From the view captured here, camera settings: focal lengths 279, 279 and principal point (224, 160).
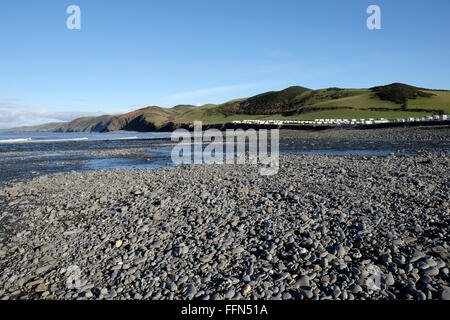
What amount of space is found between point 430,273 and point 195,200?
833 centimetres

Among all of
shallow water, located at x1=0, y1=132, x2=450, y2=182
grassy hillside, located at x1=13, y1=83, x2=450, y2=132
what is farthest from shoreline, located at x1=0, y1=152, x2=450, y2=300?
grassy hillside, located at x1=13, y1=83, x2=450, y2=132

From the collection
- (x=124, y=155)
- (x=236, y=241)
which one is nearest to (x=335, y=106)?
(x=124, y=155)

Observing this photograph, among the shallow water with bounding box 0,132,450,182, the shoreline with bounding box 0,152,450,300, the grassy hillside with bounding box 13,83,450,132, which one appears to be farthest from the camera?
the grassy hillside with bounding box 13,83,450,132

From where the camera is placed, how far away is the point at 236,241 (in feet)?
26.9

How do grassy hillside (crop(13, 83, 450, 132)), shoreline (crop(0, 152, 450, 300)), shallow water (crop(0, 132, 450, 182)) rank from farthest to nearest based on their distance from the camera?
grassy hillside (crop(13, 83, 450, 132))
shallow water (crop(0, 132, 450, 182))
shoreline (crop(0, 152, 450, 300))

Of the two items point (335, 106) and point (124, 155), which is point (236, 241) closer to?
point (124, 155)

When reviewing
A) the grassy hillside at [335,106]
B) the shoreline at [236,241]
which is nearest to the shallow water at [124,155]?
the shoreline at [236,241]

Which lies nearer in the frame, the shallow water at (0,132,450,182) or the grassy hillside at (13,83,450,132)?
the shallow water at (0,132,450,182)

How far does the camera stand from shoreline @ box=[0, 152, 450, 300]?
243 inches

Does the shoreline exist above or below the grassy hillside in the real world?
below

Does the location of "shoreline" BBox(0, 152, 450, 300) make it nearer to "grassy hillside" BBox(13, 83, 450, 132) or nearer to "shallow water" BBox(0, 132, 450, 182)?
"shallow water" BBox(0, 132, 450, 182)

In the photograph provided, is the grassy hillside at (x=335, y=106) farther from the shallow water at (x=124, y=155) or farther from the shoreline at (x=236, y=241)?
the shoreline at (x=236, y=241)

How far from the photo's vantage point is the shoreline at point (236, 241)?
6.17m
